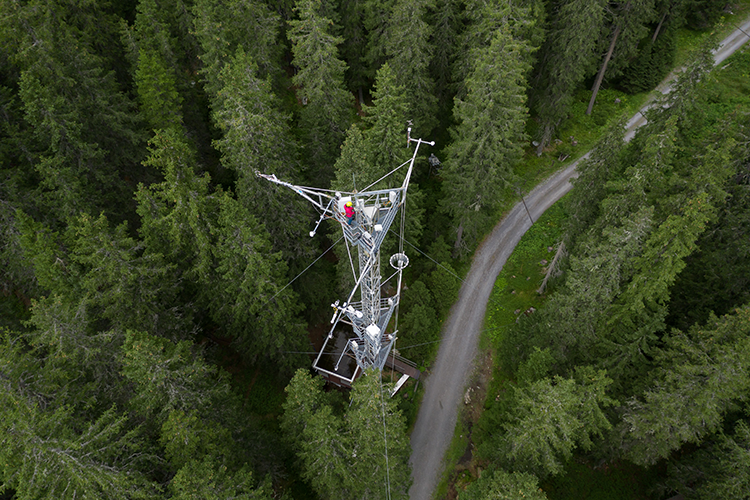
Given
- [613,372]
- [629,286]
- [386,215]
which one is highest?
[629,286]

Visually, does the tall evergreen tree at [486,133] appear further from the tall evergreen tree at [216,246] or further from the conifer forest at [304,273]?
the tall evergreen tree at [216,246]

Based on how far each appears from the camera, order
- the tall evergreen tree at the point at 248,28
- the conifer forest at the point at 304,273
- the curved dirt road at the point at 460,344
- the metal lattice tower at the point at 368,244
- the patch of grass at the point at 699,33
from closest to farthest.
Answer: the metal lattice tower at the point at 368,244, the conifer forest at the point at 304,273, the curved dirt road at the point at 460,344, the tall evergreen tree at the point at 248,28, the patch of grass at the point at 699,33

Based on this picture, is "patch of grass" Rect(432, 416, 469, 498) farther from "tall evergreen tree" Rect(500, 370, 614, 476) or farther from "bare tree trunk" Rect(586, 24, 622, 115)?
"bare tree trunk" Rect(586, 24, 622, 115)

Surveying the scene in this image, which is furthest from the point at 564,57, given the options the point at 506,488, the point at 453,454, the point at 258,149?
the point at 506,488

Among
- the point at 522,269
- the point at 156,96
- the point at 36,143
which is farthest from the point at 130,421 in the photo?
the point at 522,269

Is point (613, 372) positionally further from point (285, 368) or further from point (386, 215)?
point (285, 368)

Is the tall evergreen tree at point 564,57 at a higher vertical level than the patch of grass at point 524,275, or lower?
higher

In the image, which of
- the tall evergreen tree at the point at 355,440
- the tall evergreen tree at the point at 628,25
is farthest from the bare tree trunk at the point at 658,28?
the tall evergreen tree at the point at 355,440
